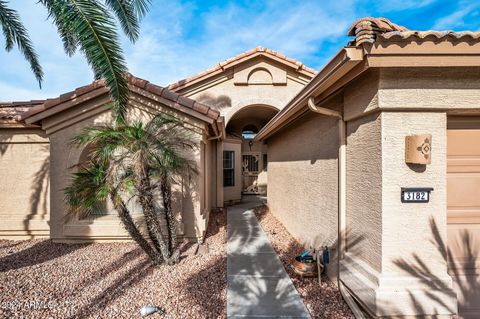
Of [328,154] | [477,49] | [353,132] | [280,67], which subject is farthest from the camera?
[280,67]

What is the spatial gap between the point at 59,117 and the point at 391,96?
8.23 m

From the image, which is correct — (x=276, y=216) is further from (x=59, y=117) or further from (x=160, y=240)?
(x=59, y=117)

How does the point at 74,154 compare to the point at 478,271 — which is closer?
the point at 478,271

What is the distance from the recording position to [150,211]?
5.17 metres

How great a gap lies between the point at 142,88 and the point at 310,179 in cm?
530

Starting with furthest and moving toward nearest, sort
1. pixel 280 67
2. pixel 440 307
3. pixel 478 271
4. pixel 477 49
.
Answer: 1. pixel 280 67
2. pixel 478 271
3. pixel 440 307
4. pixel 477 49

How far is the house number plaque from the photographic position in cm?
315

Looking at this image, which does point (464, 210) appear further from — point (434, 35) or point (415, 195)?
point (434, 35)

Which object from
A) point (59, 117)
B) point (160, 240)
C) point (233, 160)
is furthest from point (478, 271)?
point (233, 160)

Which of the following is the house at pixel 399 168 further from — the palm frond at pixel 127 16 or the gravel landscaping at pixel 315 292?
the palm frond at pixel 127 16

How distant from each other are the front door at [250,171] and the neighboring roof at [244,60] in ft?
23.8

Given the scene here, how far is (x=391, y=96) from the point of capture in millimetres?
3129

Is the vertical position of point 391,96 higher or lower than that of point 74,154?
higher

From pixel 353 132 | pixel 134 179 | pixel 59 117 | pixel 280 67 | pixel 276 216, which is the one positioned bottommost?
pixel 276 216
